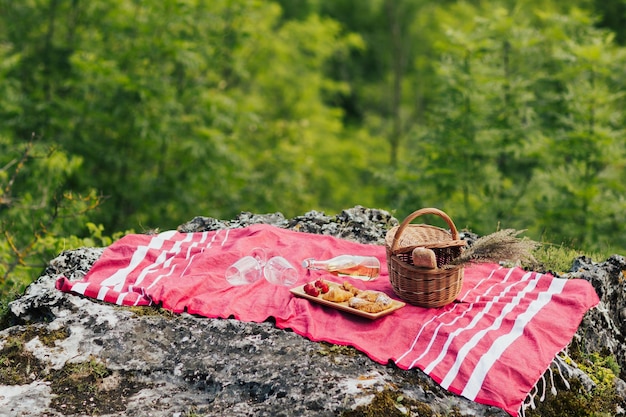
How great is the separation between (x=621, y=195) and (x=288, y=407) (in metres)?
7.78

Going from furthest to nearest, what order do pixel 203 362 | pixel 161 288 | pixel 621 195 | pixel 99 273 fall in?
pixel 621 195, pixel 99 273, pixel 161 288, pixel 203 362

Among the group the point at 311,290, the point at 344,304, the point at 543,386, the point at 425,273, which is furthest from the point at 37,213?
the point at 543,386

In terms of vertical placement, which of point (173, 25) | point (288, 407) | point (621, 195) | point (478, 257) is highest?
point (173, 25)

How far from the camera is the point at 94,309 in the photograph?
162 inches

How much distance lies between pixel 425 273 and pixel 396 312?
354 mm

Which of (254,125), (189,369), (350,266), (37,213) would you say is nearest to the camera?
(189,369)

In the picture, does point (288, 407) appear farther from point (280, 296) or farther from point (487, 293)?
point (487, 293)

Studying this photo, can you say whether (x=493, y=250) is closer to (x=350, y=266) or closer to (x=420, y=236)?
(x=420, y=236)

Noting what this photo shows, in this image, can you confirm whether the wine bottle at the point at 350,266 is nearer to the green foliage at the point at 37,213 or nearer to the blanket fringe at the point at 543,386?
the blanket fringe at the point at 543,386

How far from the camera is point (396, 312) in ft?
13.7

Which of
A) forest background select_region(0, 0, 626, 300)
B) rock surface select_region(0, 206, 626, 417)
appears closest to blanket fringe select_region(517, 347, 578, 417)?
rock surface select_region(0, 206, 626, 417)

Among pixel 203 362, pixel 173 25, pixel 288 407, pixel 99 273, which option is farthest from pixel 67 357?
pixel 173 25

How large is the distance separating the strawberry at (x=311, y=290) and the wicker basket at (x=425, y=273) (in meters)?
0.53

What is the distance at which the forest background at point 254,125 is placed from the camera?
30.6ft
